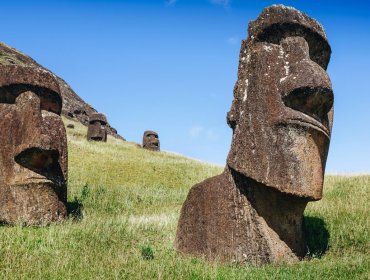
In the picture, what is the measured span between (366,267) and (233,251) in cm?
214

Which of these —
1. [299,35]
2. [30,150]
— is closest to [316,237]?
[299,35]

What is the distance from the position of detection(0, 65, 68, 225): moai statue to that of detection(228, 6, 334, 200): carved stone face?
4555 millimetres

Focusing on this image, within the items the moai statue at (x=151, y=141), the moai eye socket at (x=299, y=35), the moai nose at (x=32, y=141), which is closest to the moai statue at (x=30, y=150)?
the moai nose at (x=32, y=141)

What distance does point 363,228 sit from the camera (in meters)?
8.86

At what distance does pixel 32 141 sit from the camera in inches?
409

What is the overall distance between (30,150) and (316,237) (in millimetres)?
6265

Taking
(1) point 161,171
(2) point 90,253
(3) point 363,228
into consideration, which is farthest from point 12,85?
(1) point 161,171

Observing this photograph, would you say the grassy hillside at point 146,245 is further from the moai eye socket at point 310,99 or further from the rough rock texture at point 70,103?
the rough rock texture at point 70,103

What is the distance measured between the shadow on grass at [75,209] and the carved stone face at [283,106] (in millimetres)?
5144

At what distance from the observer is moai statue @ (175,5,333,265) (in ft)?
24.6

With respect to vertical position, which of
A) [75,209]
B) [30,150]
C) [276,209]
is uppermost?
[30,150]

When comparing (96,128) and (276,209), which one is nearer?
(276,209)

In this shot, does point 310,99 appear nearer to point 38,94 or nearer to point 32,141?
point 32,141

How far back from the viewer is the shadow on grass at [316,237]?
8398 mm
